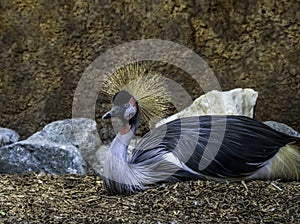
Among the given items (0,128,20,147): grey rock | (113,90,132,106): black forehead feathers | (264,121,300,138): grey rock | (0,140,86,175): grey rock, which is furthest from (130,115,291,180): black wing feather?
(0,128,20,147): grey rock

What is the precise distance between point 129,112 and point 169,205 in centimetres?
66

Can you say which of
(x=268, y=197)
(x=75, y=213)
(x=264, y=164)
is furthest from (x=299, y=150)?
(x=75, y=213)

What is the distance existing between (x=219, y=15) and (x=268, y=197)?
1.93 m

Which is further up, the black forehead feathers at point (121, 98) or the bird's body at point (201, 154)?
→ the black forehead feathers at point (121, 98)

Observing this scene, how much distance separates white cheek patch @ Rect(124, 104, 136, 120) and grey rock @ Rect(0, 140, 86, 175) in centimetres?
76

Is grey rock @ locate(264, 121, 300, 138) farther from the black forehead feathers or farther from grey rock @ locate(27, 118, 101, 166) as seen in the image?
the black forehead feathers

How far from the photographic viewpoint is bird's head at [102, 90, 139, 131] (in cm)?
365

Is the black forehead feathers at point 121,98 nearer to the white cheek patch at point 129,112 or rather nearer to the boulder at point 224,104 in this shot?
the white cheek patch at point 129,112

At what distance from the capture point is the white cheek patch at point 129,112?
3658 mm

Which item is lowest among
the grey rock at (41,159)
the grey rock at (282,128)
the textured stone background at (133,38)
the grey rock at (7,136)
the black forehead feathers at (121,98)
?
the grey rock at (41,159)

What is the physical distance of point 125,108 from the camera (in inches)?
144

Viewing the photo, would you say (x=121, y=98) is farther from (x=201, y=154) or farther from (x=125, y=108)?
(x=201, y=154)

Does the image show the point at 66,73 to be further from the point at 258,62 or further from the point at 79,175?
the point at 258,62

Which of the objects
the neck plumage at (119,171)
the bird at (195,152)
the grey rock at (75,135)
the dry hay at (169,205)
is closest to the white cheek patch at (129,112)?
the bird at (195,152)
